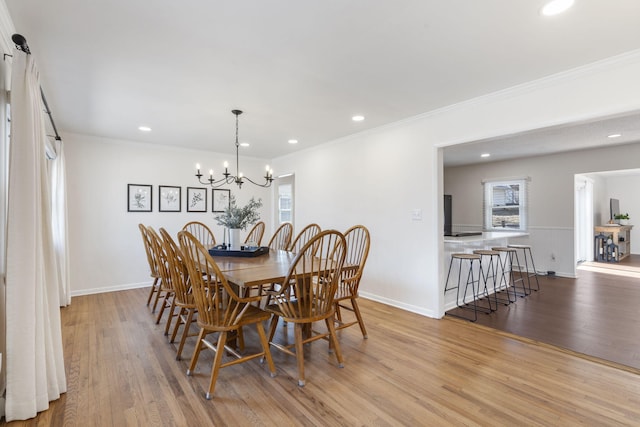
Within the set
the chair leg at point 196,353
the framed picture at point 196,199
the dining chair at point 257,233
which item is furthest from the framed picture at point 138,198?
the chair leg at point 196,353

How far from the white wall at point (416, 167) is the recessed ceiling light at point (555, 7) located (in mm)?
990

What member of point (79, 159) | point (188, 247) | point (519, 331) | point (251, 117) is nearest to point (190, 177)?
point (79, 159)

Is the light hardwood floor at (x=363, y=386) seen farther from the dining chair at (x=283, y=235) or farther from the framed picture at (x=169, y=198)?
the framed picture at (x=169, y=198)

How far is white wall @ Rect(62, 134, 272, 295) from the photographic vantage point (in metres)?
4.50

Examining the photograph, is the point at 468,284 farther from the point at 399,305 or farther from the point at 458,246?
the point at 399,305

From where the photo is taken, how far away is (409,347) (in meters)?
2.75

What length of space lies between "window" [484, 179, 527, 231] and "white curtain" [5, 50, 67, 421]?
7.32 metres

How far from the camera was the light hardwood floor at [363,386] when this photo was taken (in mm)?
1811

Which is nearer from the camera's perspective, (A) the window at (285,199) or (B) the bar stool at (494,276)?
(B) the bar stool at (494,276)

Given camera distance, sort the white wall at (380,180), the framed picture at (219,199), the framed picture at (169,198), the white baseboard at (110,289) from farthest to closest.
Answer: the framed picture at (219,199) → the framed picture at (169,198) → the white baseboard at (110,289) → the white wall at (380,180)

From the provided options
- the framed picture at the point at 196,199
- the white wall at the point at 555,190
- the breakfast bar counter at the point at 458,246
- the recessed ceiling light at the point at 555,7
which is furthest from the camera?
the framed picture at the point at 196,199

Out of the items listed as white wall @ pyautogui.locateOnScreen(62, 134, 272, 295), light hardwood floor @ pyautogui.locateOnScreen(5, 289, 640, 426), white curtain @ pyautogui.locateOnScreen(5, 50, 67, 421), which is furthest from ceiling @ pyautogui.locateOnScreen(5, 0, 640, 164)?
light hardwood floor @ pyautogui.locateOnScreen(5, 289, 640, 426)

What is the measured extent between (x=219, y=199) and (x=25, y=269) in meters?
4.06

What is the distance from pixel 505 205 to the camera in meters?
6.61
